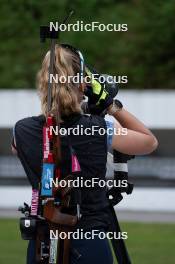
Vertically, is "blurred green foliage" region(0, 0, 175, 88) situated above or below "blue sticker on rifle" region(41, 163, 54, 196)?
above

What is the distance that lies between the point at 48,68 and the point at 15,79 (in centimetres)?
1232

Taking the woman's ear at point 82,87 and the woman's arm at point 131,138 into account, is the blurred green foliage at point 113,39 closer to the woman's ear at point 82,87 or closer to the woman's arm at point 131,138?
the woman's arm at point 131,138

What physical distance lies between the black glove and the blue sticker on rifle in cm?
36

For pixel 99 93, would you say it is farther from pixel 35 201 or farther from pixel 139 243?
pixel 139 243

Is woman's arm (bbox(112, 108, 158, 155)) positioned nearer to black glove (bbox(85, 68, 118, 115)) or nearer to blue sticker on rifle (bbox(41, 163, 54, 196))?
black glove (bbox(85, 68, 118, 115))

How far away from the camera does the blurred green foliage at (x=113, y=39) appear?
16.5 m

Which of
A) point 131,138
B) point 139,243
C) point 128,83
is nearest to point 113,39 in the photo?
point 128,83

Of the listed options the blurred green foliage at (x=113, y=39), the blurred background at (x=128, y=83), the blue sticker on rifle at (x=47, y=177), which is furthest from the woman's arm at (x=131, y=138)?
the blurred green foliage at (x=113, y=39)

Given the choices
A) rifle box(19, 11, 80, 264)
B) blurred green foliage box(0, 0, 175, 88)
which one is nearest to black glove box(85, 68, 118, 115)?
rifle box(19, 11, 80, 264)

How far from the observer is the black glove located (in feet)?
11.9

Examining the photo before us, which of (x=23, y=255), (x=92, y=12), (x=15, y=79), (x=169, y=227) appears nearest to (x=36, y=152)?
(x=23, y=255)

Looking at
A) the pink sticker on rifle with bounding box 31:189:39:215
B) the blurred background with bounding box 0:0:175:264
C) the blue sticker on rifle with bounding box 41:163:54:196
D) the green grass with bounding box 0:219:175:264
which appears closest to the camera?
the blue sticker on rifle with bounding box 41:163:54:196

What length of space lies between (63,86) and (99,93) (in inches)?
7.3

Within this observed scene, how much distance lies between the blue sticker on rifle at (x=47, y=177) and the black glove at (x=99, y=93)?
1.17 ft
